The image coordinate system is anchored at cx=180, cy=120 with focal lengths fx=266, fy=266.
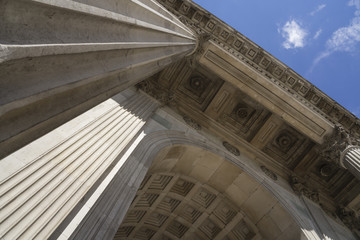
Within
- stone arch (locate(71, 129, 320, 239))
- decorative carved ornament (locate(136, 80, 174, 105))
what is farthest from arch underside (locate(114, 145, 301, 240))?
decorative carved ornament (locate(136, 80, 174, 105))

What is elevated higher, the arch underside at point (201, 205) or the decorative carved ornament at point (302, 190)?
the decorative carved ornament at point (302, 190)

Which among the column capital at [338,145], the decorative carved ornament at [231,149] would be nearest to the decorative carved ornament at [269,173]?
the decorative carved ornament at [231,149]

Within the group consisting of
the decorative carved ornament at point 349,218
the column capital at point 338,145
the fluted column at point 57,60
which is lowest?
the fluted column at point 57,60

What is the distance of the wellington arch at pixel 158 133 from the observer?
2.53 meters

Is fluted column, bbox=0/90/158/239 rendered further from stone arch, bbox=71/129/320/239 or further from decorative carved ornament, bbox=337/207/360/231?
decorative carved ornament, bbox=337/207/360/231

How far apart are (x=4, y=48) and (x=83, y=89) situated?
1.25 m

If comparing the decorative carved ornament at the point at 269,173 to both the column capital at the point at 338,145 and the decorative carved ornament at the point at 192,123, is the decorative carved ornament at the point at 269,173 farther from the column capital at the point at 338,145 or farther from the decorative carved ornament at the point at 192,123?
the decorative carved ornament at the point at 192,123

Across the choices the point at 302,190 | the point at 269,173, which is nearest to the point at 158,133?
the point at 269,173

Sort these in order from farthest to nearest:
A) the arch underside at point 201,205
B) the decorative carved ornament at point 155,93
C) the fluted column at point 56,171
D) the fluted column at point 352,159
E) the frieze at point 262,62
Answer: the frieze at point 262,62 < the decorative carved ornament at point 155,93 < the arch underside at point 201,205 < the fluted column at point 352,159 < the fluted column at point 56,171

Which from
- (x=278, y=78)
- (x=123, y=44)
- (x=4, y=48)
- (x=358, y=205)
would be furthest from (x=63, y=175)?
(x=358, y=205)

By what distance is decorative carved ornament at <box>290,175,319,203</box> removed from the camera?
38.3ft

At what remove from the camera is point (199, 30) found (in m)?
11.5

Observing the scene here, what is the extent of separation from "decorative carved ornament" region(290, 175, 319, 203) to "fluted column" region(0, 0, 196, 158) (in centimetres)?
1005

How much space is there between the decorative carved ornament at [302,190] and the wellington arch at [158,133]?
0.19ft
